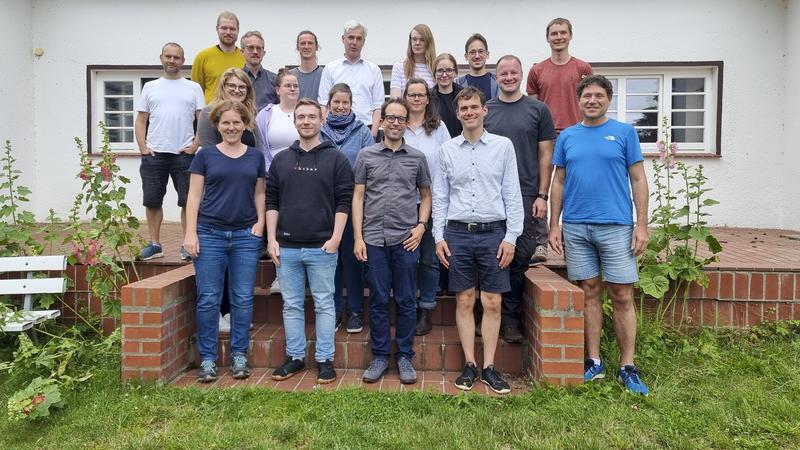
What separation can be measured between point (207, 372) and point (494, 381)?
5.99ft

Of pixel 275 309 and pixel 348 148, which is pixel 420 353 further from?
pixel 348 148

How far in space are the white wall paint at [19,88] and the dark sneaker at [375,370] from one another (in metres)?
6.92

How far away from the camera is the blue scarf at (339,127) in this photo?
13.3 feet

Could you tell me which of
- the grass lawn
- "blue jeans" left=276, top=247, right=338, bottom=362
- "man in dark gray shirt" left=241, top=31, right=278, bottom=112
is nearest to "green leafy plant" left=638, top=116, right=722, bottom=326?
the grass lawn

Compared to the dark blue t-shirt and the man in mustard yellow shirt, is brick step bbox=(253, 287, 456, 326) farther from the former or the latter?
the man in mustard yellow shirt

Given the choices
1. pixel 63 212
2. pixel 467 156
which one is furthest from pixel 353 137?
pixel 63 212

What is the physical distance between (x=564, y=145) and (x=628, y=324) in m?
1.18

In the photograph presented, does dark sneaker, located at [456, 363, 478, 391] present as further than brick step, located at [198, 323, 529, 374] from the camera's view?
No

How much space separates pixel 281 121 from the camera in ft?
13.9

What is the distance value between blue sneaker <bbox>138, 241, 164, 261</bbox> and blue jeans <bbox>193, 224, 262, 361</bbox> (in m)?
1.17

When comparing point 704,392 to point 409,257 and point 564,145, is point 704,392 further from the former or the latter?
point 409,257

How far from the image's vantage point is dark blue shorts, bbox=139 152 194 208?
484cm

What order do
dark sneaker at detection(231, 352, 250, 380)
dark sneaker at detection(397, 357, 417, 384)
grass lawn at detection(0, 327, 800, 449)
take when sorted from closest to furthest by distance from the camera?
grass lawn at detection(0, 327, 800, 449) < dark sneaker at detection(397, 357, 417, 384) < dark sneaker at detection(231, 352, 250, 380)

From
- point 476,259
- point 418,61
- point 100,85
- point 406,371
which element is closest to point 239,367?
point 406,371
